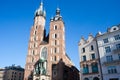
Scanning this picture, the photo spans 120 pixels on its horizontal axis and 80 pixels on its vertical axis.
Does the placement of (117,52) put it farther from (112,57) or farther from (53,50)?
(53,50)

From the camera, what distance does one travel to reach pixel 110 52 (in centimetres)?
4194

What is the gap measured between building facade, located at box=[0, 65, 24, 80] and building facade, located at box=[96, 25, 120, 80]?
64.7 meters

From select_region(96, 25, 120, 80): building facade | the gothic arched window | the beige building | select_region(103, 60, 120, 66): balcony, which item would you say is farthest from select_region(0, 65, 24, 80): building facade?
select_region(103, 60, 120, 66): balcony

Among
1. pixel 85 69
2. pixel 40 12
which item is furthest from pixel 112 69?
pixel 40 12

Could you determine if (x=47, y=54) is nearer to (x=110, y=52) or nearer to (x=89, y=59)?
(x=89, y=59)

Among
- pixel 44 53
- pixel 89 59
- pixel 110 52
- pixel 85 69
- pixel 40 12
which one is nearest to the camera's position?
pixel 110 52

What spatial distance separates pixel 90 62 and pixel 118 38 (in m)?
10.3

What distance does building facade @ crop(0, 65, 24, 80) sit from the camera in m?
91.3

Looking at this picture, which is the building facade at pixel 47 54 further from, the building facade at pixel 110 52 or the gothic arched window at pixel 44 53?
the building facade at pixel 110 52

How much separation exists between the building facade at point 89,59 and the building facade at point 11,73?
2321 inches

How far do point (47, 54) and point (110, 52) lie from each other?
91.5ft

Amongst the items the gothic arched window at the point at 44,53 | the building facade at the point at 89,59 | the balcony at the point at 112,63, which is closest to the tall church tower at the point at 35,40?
the gothic arched window at the point at 44,53

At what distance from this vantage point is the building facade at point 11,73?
9129 cm

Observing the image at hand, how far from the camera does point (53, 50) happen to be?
62.6m
